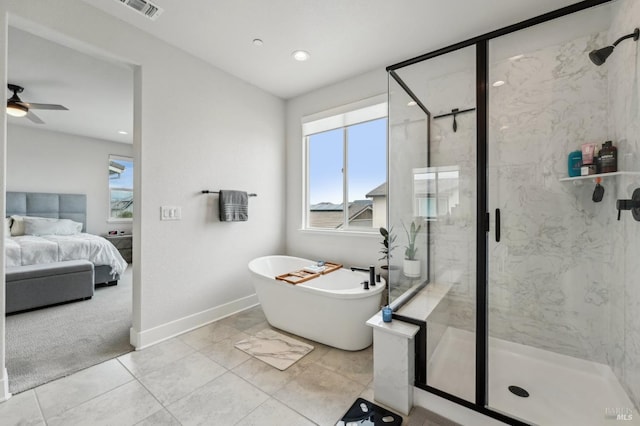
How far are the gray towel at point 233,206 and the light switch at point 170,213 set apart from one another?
41cm

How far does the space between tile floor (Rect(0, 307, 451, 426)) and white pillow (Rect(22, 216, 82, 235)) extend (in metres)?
3.73

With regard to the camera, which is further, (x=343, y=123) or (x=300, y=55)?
(x=343, y=123)

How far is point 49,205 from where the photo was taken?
184 inches

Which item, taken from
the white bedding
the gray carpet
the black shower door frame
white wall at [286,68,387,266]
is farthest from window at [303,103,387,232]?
the white bedding

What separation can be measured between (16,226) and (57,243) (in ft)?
4.73

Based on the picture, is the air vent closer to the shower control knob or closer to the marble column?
→ the marble column

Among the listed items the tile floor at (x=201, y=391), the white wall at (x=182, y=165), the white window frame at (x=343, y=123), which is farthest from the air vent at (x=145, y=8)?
the tile floor at (x=201, y=391)

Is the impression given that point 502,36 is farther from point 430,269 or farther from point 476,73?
point 430,269

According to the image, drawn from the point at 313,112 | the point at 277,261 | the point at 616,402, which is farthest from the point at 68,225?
the point at 616,402

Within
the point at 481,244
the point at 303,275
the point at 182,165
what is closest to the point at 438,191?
the point at 481,244

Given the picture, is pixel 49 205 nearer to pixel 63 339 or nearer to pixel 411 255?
pixel 63 339

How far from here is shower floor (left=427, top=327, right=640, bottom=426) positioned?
140cm

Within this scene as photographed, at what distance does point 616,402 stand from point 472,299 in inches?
33.0

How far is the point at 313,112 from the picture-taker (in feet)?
10.8
